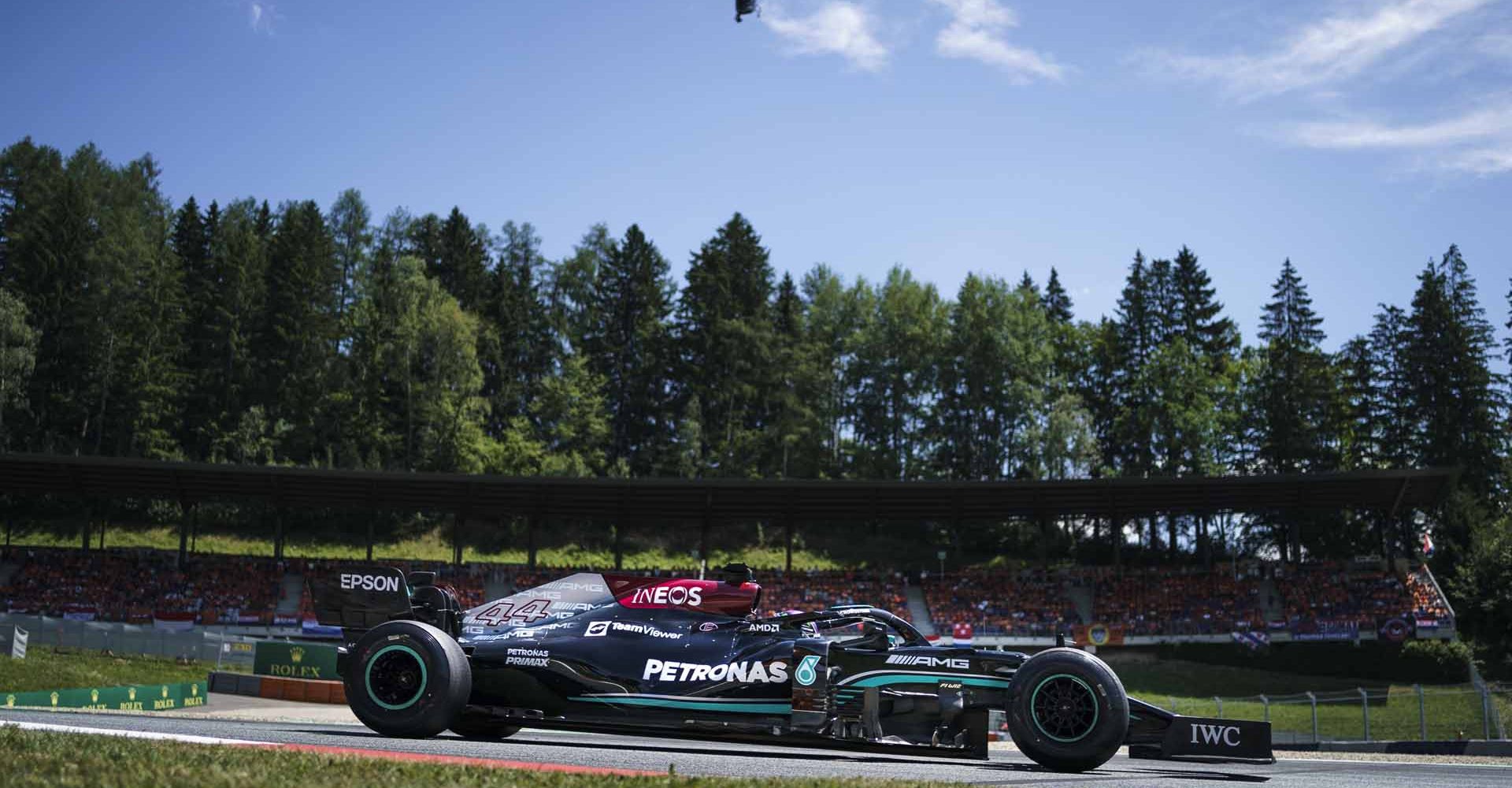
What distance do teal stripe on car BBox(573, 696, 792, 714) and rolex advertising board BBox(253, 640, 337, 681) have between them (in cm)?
2388

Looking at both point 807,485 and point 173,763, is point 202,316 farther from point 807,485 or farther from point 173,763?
point 173,763

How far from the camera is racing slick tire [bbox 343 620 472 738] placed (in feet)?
32.9

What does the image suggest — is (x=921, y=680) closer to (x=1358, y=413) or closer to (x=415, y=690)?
(x=415, y=690)

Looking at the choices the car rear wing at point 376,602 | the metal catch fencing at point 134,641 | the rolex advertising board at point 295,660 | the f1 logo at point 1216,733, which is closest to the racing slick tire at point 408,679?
the car rear wing at point 376,602

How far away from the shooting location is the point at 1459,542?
2088 inches

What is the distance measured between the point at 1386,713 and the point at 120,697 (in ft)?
86.0

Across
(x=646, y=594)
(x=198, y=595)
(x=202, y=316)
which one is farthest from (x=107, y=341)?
(x=646, y=594)

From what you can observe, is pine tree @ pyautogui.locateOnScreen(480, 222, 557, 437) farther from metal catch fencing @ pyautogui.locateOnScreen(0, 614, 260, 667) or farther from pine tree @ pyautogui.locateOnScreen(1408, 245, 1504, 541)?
pine tree @ pyautogui.locateOnScreen(1408, 245, 1504, 541)

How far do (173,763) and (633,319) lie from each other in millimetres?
67935

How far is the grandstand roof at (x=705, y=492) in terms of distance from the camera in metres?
44.3

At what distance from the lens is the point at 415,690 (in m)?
10.2

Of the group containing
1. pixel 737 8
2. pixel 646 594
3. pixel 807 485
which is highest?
pixel 737 8

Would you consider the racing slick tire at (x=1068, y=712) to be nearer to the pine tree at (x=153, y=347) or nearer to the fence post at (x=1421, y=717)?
the fence post at (x=1421, y=717)

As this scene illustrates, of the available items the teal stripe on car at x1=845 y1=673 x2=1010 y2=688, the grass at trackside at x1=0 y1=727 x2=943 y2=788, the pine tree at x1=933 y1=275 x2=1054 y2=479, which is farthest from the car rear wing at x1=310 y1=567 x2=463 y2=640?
the pine tree at x1=933 y1=275 x2=1054 y2=479
